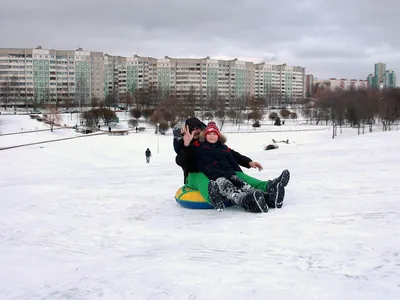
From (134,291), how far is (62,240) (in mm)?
2045

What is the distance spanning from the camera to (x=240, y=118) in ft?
247

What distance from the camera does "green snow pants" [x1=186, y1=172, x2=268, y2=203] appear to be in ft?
21.2

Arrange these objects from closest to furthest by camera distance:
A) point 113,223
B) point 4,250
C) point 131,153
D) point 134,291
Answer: point 134,291
point 4,250
point 113,223
point 131,153

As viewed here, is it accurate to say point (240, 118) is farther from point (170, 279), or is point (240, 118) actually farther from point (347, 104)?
point (170, 279)

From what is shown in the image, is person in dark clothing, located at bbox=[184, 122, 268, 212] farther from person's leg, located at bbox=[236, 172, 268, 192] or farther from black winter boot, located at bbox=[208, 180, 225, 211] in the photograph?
person's leg, located at bbox=[236, 172, 268, 192]

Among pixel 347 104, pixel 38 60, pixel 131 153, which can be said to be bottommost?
pixel 131 153

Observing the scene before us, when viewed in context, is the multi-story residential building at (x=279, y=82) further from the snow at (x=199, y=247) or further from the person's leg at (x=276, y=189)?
the person's leg at (x=276, y=189)

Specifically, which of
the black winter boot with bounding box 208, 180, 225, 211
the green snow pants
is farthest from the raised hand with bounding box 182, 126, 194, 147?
the black winter boot with bounding box 208, 180, 225, 211

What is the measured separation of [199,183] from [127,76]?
129 meters

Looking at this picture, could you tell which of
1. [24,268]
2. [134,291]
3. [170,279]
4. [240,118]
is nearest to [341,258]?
[170,279]

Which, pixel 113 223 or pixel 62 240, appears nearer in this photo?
pixel 62 240

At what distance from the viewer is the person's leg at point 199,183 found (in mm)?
6443

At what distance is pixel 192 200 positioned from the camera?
6793mm

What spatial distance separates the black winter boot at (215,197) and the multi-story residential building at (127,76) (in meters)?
99.6
